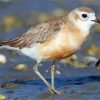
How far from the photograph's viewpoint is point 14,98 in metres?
11.5

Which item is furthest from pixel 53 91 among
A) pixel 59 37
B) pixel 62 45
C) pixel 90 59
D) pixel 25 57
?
pixel 25 57

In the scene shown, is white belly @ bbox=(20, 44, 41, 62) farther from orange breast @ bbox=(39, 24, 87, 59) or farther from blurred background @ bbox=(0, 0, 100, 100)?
blurred background @ bbox=(0, 0, 100, 100)

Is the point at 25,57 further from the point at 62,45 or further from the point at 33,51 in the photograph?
the point at 62,45

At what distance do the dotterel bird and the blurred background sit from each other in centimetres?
81

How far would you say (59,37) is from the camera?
11766 mm

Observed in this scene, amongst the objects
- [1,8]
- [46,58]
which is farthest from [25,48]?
[1,8]

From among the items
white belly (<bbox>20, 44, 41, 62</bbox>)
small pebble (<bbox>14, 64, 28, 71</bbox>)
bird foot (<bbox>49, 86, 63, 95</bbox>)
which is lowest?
bird foot (<bbox>49, 86, 63, 95</bbox>)

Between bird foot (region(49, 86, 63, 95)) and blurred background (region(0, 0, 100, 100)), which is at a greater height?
blurred background (region(0, 0, 100, 100))

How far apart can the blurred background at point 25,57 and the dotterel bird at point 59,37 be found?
0.81m

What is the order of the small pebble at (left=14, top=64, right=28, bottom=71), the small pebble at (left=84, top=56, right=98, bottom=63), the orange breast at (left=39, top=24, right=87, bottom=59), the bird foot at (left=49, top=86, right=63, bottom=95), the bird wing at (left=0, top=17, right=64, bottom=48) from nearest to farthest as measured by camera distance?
the orange breast at (left=39, top=24, right=87, bottom=59)
the bird wing at (left=0, top=17, right=64, bottom=48)
the bird foot at (left=49, top=86, right=63, bottom=95)
the small pebble at (left=14, top=64, right=28, bottom=71)
the small pebble at (left=84, top=56, right=98, bottom=63)

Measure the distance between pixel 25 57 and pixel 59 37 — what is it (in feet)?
13.5

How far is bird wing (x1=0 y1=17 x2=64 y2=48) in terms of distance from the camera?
11984mm

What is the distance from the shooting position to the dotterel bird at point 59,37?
462 inches

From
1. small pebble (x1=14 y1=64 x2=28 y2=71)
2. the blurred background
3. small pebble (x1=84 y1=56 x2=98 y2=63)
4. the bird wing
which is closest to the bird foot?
the blurred background
